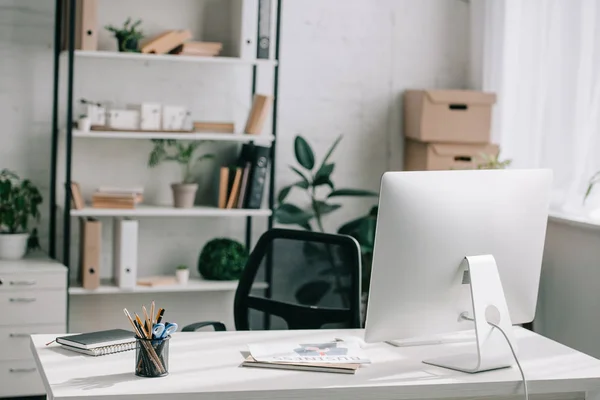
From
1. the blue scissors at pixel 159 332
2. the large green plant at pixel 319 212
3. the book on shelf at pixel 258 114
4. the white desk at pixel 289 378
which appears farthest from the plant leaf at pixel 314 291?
the blue scissors at pixel 159 332

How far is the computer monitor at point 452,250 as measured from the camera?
2.18 meters

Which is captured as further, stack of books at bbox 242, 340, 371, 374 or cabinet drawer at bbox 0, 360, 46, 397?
cabinet drawer at bbox 0, 360, 46, 397

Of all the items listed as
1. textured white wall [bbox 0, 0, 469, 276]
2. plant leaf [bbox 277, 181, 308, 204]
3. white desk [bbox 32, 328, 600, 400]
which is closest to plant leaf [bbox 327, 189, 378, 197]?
plant leaf [bbox 277, 181, 308, 204]

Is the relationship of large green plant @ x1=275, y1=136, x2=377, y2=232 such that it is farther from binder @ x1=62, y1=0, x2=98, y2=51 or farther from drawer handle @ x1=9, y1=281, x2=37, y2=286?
drawer handle @ x1=9, y1=281, x2=37, y2=286

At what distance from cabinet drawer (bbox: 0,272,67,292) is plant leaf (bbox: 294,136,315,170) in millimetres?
1296

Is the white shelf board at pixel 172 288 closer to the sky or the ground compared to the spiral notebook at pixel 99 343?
closer to the ground

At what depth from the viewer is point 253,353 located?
231 centimetres

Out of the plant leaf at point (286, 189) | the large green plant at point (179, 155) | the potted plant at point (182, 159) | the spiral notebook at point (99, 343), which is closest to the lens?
the spiral notebook at point (99, 343)

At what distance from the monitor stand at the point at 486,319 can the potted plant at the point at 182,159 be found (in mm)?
2165

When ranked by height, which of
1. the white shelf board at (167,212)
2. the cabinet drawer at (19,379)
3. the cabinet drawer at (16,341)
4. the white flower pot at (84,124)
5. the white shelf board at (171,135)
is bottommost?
the cabinet drawer at (19,379)

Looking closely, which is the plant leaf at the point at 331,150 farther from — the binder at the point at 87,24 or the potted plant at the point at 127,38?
the binder at the point at 87,24

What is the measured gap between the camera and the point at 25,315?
3.87 metres

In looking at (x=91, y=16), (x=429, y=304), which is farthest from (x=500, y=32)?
(x=429, y=304)

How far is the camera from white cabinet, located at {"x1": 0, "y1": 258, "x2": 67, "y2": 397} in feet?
12.6
